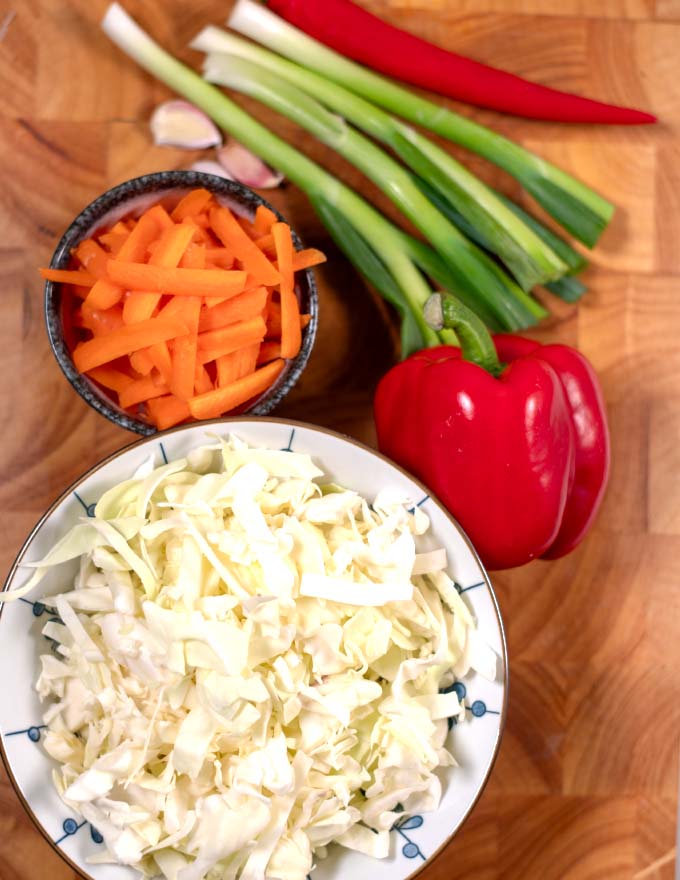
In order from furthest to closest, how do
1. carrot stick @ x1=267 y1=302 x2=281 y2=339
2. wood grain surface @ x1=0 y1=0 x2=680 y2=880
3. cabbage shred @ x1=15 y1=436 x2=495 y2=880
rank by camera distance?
wood grain surface @ x1=0 y1=0 x2=680 y2=880 → carrot stick @ x1=267 y1=302 x2=281 y2=339 → cabbage shred @ x1=15 y1=436 x2=495 y2=880

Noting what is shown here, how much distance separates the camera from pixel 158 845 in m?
1.16

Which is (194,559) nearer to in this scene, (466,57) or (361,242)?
(361,242)

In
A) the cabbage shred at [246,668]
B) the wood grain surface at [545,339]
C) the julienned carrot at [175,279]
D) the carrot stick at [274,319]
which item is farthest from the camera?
the wood grain surface at [545,339]

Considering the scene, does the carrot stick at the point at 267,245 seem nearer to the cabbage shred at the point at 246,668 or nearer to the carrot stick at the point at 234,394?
the carrot stick at the point at 234,394

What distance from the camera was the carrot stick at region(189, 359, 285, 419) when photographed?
129 cm

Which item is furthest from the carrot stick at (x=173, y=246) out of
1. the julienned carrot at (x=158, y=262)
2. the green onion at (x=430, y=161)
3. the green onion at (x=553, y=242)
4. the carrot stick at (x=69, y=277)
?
the green onion at (x=553, y=242)

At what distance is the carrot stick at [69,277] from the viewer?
4.32 feet

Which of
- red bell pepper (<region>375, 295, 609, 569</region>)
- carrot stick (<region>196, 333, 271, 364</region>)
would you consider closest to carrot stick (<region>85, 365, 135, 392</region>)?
carrot stick (<region>196, 333, 271, 364</region>)

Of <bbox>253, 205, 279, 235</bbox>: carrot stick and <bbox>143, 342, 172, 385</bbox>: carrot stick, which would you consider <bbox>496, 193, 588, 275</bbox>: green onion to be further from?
<bbox>143, 342, 172, 385</bbox>: carrot stick

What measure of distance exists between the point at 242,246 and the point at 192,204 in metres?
0.11

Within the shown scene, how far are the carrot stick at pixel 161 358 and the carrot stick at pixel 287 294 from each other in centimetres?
16

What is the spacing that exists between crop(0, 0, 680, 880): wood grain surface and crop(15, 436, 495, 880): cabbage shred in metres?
0.30

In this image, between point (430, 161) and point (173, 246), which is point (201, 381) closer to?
point (173, 246)

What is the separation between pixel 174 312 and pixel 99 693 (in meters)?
0.50
